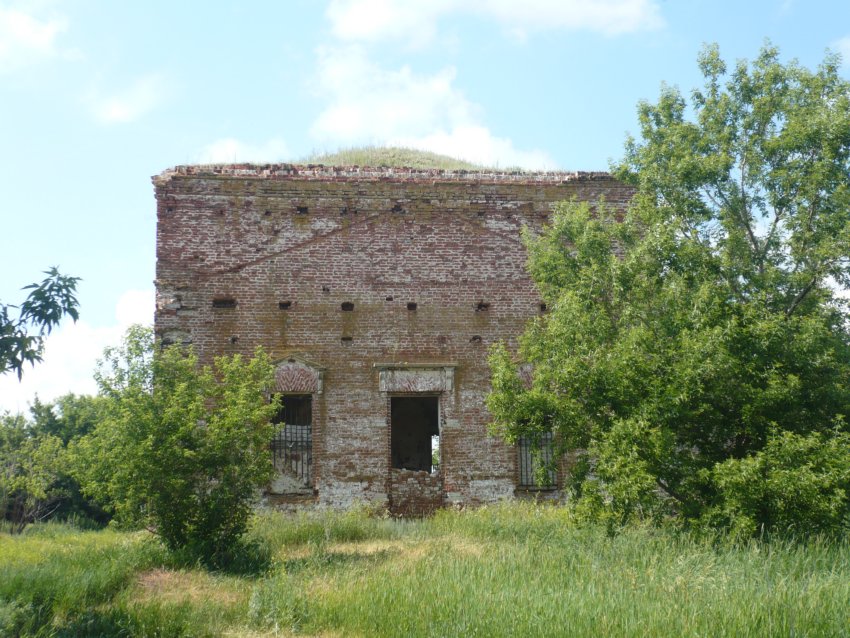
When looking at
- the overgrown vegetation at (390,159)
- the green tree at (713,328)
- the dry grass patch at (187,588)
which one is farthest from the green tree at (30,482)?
the green tree at (713,328)

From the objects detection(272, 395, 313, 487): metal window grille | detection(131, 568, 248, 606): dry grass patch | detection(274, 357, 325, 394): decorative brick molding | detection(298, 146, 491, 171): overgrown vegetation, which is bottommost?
detection(131, 568, 248, 606): dry grass patch

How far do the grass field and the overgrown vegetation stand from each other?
1072cm

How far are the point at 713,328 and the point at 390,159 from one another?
39.3 ft

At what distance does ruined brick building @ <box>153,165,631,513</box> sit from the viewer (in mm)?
15609

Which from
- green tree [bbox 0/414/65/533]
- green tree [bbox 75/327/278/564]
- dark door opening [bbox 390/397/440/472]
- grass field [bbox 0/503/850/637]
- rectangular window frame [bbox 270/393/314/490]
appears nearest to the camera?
grass field [bbox 0/503/850/637]

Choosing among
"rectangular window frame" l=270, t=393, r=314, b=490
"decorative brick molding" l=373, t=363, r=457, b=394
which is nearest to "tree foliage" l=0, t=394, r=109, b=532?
"rectangular window frame" l=270, t=393, r=314, b=490

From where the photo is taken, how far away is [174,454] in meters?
11.2

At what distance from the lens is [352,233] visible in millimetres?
16359

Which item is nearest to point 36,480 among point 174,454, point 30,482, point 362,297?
point 30,482

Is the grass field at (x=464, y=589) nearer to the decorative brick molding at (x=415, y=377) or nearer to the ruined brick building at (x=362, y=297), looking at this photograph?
the ruined brick building at (x=362, y=297)

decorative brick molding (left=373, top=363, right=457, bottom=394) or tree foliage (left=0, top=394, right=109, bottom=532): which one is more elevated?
decorative brick molding (left=373, top=363, right=457, bottom=394)

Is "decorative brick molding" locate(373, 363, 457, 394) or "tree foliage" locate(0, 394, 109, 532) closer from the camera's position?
"decorative brick molding" locate(373, 363, 457, 394)

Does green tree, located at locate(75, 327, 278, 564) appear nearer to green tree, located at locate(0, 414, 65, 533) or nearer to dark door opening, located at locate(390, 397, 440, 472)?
dark door opening, located at locate(390, 397, 440, 472)

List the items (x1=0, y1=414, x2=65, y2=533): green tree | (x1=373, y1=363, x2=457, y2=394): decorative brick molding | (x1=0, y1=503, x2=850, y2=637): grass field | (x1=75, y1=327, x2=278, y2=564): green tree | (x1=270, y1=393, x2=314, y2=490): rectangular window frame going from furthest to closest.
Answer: (x1=0, y1=414, x2=65, y2=533): green tree, (x1=373, y1=363, x2=457, y2=394): decorative brick molding, (x1=270, y1=393, x2=314, y2=490): rectangular window frame, (x1=75, y1=327, x2=278, y2=564): green tree, (x1=0, y1=503, x2=850, y2=637): grass field
